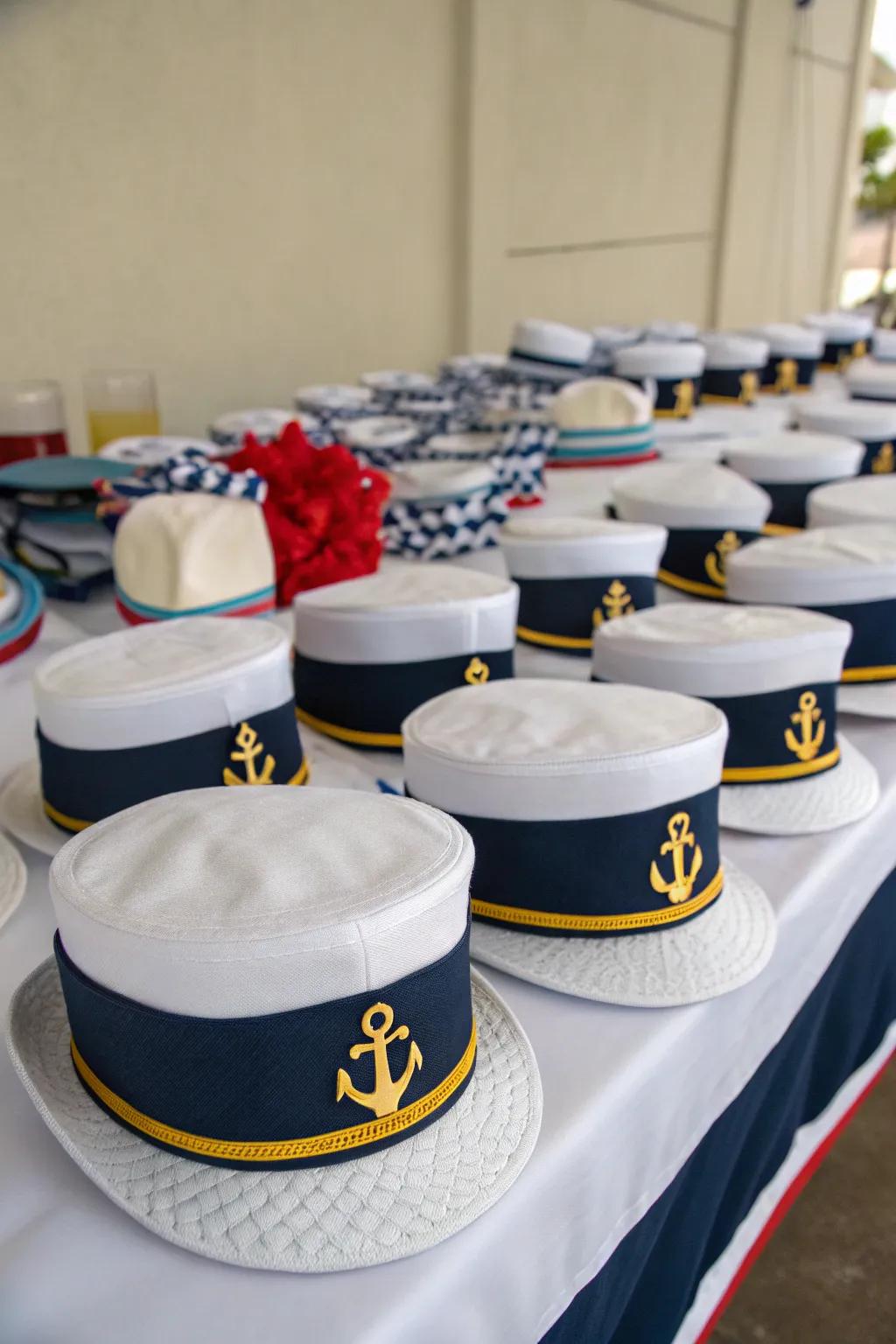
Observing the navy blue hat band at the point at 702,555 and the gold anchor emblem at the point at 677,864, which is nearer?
the gold anchor emblem at the point at 677,864

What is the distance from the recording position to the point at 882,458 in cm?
175

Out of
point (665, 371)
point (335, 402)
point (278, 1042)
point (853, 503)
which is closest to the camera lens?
point (278, 1042)

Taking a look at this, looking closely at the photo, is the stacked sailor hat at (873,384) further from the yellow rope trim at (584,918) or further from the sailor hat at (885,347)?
the yellow rope trim at (584,918)

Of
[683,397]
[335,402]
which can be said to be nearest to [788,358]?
[683,397]

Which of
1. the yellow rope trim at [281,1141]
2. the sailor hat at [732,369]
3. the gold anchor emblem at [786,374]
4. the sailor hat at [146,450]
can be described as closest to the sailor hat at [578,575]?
the sailor hat at [146,450]

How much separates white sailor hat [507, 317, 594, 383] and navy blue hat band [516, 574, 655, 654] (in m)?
1.08

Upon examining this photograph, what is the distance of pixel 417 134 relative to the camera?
8.64ft

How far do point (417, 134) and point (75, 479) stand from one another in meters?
1.88

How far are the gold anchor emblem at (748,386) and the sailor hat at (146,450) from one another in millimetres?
1507

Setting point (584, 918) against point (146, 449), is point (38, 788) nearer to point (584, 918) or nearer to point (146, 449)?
point (584, 918)

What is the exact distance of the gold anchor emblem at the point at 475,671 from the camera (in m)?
0.79

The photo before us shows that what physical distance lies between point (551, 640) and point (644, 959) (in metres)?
0.50

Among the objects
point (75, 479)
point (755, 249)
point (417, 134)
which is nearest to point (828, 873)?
point (75, 479)

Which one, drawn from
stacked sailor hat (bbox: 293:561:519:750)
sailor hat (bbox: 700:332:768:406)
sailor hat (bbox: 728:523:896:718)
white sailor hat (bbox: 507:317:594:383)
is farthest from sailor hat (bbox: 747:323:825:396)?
stacked sailor hat (bbox: 293:561:519:750)
